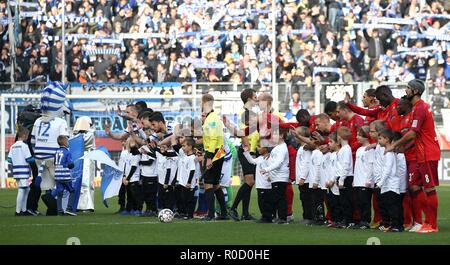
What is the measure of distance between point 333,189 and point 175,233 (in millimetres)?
2652

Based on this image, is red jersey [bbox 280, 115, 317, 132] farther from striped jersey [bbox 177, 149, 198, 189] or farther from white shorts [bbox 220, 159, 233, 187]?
striped jersey [bbox 177, 149, 198, 189]

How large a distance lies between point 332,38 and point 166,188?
1646 centimetres

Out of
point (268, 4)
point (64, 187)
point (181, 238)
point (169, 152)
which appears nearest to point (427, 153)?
point (181, 238)

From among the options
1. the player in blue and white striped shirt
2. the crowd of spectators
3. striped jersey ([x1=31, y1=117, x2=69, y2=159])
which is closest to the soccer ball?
the player in blue and white striped shirt

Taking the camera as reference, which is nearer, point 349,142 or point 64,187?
point 349,142

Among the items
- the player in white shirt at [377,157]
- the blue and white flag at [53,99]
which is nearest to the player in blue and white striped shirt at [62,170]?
the blue and white flag at [53,99]

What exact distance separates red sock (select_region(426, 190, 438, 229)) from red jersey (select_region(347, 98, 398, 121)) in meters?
1.39

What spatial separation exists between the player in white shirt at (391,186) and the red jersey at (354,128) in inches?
44.8

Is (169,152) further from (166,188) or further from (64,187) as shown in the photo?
(64,187)

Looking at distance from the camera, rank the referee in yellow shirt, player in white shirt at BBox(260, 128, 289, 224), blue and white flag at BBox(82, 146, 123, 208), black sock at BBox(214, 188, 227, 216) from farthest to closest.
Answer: blue and white flag at BBox(82, 146, 123, 208), black sock at BBox(214, 188, 227, 216), the referee in yellow shirt, player in white shirt at BBox(260, 128, 289, 224)

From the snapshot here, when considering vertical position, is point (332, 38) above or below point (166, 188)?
above

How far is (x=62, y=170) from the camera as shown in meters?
20.0

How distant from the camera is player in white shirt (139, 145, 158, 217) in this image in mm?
19953

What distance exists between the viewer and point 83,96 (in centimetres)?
2981
